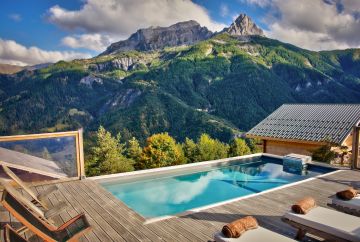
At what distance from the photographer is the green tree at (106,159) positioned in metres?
7.98

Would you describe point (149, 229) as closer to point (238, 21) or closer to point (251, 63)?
Answer: point (251, 63)

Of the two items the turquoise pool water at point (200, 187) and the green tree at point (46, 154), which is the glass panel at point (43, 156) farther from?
the turquoise pool water at point (200, 187)

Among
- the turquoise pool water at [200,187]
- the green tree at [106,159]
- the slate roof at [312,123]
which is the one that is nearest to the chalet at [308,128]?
the slate roof at [312,123]

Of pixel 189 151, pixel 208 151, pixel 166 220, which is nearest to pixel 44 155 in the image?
pixel 166 220

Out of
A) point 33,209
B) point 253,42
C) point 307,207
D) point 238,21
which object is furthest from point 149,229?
point 238,21

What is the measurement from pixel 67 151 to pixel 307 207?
450cm

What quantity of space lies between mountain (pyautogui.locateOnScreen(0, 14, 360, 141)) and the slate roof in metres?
40.9

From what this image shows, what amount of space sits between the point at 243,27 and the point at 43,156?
531 feet

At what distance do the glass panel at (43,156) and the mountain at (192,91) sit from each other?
1962 inches

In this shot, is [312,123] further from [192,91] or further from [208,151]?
[192,91]

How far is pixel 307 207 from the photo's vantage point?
3121 mm

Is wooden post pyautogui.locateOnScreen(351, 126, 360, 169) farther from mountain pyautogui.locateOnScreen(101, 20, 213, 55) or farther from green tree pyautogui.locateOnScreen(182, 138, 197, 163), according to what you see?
mountain pyautogui.locateOnScreen(101, 20, 213, 55)

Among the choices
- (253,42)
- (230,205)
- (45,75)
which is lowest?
(230,205)

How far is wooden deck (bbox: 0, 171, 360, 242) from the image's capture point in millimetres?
3483
